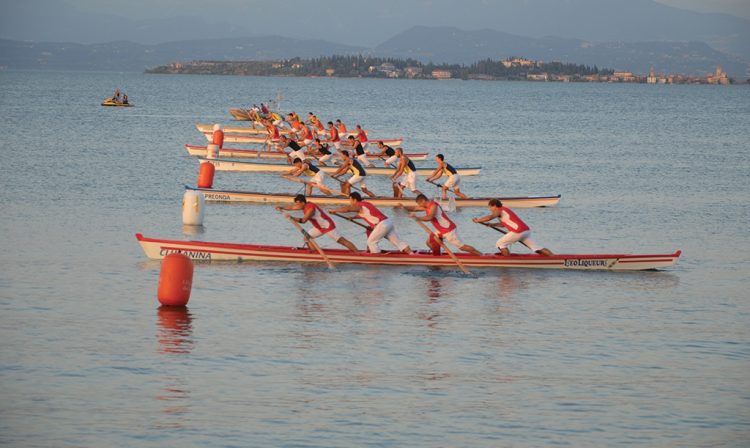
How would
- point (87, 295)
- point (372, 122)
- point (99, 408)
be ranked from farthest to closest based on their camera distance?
point (372, 122)
point (87, 295)
point (99, 408)

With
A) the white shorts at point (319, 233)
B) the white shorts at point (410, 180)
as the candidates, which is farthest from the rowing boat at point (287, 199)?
the white shorts at point (319, 233)

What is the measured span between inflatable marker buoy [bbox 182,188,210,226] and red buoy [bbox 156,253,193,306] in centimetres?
1176

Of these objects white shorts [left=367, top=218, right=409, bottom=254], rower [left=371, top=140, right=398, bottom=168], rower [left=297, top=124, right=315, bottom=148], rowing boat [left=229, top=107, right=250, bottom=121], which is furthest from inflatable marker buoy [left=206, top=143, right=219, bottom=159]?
rowing boat [left=229, top=107, right=250, bottom=121]

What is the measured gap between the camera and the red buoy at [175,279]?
2305 centimetres

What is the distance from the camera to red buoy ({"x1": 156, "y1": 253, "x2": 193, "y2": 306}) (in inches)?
907

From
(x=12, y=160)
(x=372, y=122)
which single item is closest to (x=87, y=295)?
(x=12, y=160)

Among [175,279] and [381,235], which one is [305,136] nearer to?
[381,235]

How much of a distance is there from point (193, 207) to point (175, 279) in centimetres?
1215

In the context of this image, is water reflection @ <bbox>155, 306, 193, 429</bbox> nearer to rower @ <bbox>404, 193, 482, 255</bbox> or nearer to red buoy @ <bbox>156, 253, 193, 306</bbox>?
red buoy @ <bbox>156, 253, 193, 306</bbox>

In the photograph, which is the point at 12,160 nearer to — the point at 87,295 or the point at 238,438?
the point at 87,295

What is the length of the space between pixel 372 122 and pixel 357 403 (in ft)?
305

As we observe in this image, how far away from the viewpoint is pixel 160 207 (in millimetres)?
39312

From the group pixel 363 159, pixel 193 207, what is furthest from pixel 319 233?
pixel 363 159

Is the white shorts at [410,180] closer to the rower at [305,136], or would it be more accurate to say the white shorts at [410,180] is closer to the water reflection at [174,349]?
the rower at [305,136]
